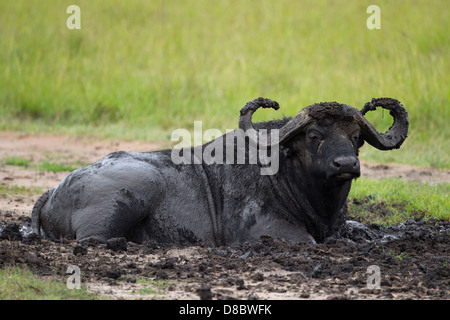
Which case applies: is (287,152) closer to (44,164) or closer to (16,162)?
(44,164)

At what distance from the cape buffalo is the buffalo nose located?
1.41ft

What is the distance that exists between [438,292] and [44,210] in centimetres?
459

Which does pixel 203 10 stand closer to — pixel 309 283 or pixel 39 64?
pixel 39 64

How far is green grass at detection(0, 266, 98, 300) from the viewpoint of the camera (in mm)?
5973

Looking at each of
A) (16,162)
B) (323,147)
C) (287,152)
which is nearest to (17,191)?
(16,162)

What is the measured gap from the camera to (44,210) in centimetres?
852

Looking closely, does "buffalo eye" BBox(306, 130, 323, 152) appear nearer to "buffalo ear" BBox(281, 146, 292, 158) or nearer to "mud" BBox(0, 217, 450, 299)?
"buffalo ear" BBox(281, 146, 292, 158)

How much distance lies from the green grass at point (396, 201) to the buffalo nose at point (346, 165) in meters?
2.60

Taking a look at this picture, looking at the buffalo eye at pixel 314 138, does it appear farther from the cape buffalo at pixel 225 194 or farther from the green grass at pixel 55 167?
the green grass at pixel 55 167

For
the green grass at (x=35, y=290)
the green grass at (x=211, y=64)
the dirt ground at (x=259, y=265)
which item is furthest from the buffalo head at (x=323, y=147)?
the green grass at (x=211, y=64)

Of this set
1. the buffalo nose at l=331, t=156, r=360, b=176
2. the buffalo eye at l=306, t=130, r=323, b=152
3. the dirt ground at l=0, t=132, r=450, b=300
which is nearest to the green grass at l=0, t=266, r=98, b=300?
the dirt ground at l=0, t=132, r=450, b=300

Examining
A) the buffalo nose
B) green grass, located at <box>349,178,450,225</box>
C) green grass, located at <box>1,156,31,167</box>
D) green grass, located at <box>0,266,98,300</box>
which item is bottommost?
green grass, located at <box>0,266,98,300</box>

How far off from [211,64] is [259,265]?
1218 cm

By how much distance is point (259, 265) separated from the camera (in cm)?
708
